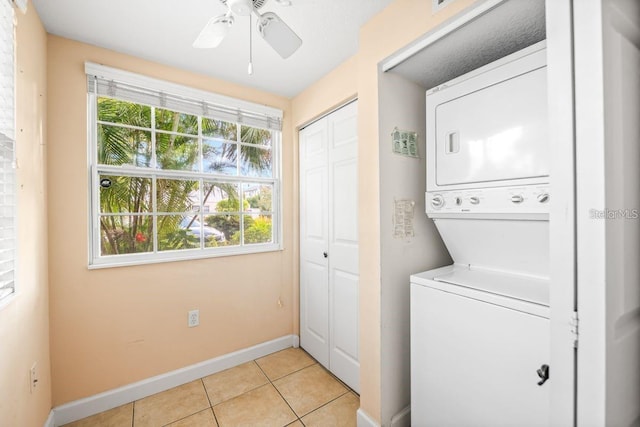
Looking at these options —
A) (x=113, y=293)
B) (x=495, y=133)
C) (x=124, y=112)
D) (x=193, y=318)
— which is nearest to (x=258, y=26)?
(x=495, y=133)

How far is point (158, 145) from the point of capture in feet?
7.07

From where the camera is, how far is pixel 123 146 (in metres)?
2.03

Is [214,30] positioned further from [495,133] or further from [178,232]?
[178,232]

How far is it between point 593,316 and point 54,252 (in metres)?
2.59

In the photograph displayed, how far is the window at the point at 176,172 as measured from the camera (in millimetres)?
1961

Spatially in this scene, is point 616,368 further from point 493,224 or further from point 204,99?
point 204,99

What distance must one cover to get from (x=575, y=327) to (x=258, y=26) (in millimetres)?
1573

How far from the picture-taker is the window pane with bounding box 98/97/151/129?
197cm

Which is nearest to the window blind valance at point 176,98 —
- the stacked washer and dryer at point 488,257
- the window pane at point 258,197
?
the window pane at point 258,197

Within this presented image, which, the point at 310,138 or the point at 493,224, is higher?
the point at 310,138

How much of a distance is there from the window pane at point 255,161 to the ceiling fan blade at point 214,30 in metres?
1.25

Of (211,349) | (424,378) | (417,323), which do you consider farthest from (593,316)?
(211,349)

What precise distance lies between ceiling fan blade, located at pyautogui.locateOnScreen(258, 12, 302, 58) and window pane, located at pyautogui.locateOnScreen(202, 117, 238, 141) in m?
1.27

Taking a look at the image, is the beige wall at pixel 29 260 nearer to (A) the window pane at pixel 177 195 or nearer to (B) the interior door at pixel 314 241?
(A) the window pane at pixel 177 195
